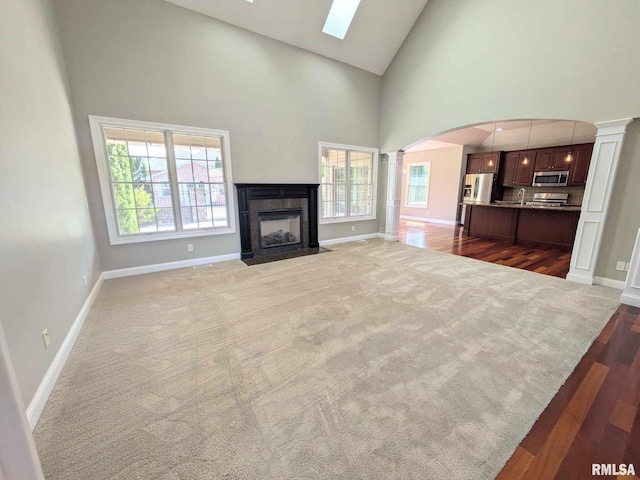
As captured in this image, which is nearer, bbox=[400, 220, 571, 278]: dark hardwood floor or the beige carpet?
the beige carpet

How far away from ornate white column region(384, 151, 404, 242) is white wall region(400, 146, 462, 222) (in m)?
3.65

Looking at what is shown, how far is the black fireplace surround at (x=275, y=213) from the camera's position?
15.3ft

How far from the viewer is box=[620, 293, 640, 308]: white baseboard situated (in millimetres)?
2988

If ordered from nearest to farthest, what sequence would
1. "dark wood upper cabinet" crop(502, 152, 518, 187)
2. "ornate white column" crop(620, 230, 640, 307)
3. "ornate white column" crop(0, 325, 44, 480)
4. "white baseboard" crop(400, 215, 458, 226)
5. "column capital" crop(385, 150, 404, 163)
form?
1. "ornate white column" crop(0, 325, 44, 480)
2. "ornate white column" crop(620, 230, 640, 307)
3. "column capital" crop(385, 150, 404, 163)
4. "dark wood upper cabinet" crop(502, 152, 518, 187)
5. "white baseboard" crop(400, 215, 458, 226)

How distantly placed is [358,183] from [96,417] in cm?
584

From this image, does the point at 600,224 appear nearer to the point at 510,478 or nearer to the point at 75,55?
the point at 510,478

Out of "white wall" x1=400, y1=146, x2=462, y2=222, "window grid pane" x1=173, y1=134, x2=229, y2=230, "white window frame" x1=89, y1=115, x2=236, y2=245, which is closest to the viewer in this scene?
"white window frame" x1=89, y1=115, x2=236, y2=245

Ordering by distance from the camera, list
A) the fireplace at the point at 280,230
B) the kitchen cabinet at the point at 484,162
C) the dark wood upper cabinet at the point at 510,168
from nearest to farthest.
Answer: the fireplace at the point at 280,230 < the dark wood upper cabinet at the point at 510,168 < the kitchen cabinet at the point at 484,162

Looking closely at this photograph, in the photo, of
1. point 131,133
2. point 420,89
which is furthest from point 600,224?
point 131,133

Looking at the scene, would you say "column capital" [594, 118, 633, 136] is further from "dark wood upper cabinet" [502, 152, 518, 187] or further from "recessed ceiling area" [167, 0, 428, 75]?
"dark wood upper cabinet" [502, 152, 518, 187]

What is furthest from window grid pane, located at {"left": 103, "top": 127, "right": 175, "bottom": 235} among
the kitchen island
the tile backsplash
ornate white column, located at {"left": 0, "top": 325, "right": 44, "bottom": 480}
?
the tile backsplash

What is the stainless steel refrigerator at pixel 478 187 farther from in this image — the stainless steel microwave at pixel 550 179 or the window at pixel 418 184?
the window at pixel 418 184

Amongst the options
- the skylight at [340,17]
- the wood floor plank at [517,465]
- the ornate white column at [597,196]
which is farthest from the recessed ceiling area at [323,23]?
the wood floor plank at [517,465]

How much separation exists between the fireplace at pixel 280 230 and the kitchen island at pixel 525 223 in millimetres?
5057
